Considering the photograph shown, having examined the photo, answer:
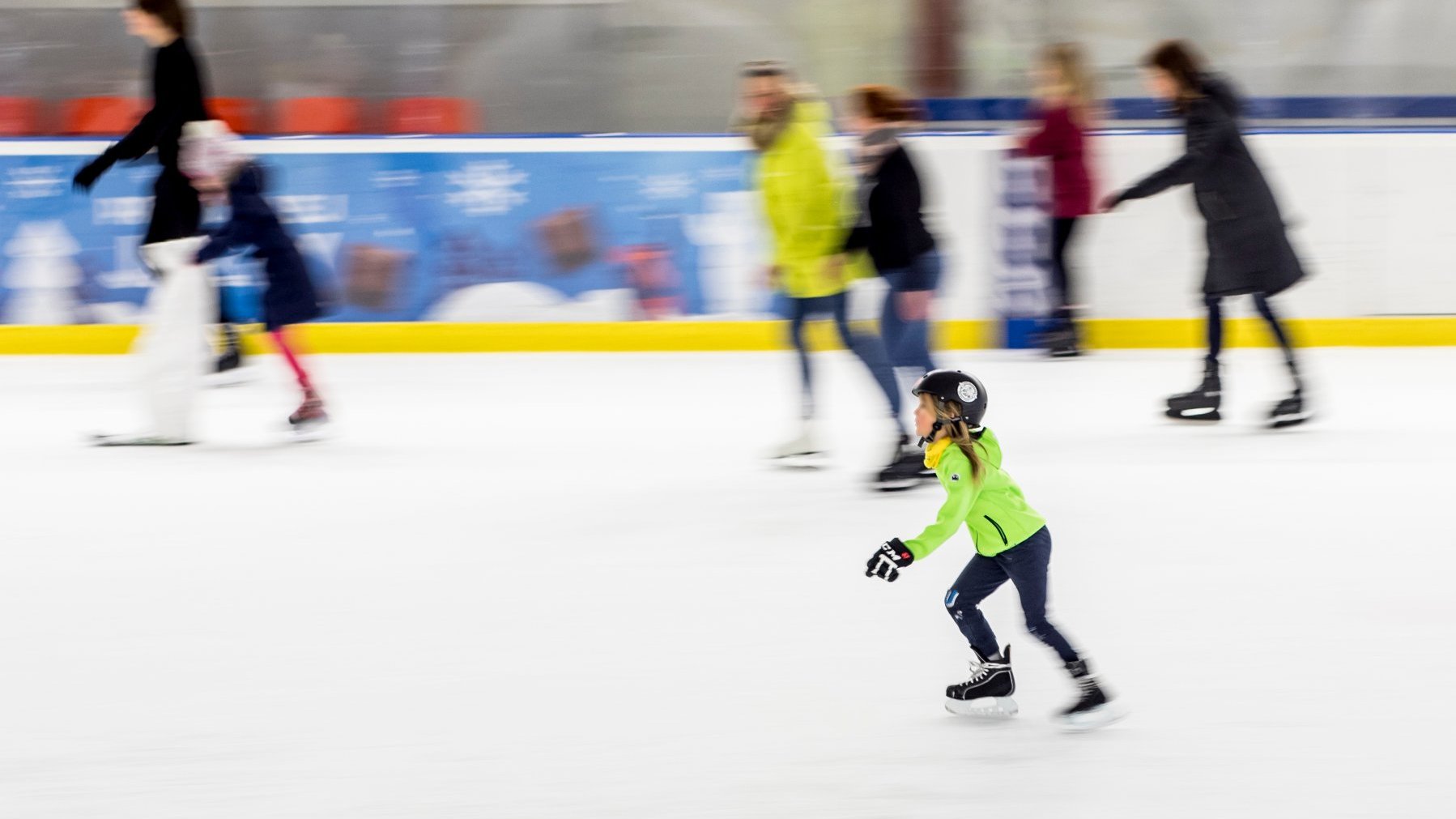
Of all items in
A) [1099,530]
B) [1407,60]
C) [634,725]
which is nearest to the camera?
[634,725]

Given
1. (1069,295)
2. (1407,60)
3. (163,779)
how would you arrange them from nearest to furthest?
(163,779) → (1069,295) → (1407,60)

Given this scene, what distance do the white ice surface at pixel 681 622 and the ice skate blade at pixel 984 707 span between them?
0.08 ft

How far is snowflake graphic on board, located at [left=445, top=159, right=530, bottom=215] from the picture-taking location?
27.1ft

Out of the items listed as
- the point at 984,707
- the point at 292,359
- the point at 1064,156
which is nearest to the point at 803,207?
the point at 292,359

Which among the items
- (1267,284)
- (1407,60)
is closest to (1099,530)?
(1267,284)

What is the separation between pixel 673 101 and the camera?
27.7 ft

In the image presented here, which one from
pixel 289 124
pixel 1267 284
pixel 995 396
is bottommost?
pixel 995 396

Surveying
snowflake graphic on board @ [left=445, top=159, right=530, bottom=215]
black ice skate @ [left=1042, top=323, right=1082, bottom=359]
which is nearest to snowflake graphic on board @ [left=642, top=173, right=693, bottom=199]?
snowflake graphic on board @ [left=445, top=159, right=530, bottom=215]

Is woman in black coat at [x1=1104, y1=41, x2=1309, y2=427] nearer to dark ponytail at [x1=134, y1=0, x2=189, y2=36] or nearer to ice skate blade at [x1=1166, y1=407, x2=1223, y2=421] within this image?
ice skate blade at [x1=1166, y1=407, x2=1223, y2=421]

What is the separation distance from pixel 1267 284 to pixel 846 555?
2455 mm

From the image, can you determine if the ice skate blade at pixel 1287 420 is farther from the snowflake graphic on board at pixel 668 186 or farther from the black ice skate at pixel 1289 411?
the snowflake graphic on board at pixel 668 186

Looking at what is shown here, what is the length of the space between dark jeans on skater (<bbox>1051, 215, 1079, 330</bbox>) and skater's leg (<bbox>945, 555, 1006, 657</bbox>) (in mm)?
5182

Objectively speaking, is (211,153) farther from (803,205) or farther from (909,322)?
(909,322)

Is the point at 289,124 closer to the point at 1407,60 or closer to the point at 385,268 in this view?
the point at 385,268
